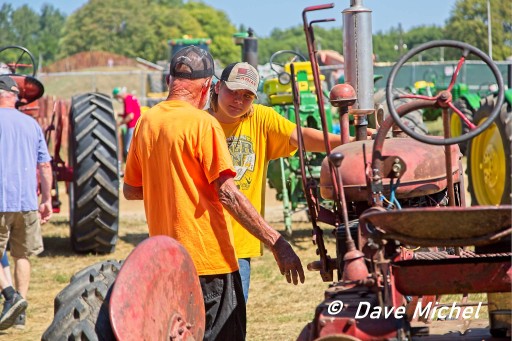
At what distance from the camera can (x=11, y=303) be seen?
23.9 ft

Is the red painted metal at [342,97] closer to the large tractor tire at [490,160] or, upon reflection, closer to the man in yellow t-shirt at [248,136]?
the man in yellow t-shirt at [248,136]

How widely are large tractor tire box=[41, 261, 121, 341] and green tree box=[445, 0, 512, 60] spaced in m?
34.2

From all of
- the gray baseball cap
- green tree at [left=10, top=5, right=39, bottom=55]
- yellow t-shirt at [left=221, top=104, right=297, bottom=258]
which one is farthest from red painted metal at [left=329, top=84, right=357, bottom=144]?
green tree at [left=10, top=5, right=39, bottom=55]

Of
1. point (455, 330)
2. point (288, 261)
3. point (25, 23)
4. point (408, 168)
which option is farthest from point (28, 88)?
point (25, 23)

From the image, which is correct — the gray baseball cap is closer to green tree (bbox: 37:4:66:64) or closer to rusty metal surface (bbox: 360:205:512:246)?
rusty metal surface (bbox: 360:205:512:246)

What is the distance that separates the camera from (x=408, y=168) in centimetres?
424

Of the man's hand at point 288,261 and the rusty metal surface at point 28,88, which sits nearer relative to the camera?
the man's hand at point 288,261

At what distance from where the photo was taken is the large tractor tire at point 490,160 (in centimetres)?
1120

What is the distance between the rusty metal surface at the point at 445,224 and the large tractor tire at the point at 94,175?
6.90 m

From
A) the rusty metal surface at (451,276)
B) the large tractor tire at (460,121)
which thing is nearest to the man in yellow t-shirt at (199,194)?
the rusty metal surface at (451,276)

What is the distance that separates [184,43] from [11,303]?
11.9 metres

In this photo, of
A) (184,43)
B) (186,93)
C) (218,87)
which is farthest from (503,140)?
(184,43)

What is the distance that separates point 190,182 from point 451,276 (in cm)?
121

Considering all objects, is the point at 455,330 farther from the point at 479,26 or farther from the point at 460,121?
the point at 479,26
